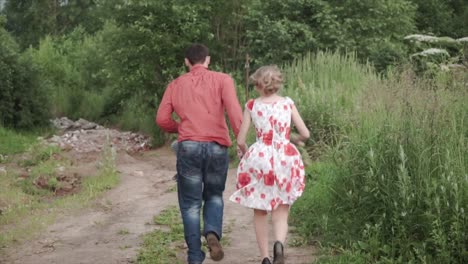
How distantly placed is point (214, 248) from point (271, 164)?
0.82 metres

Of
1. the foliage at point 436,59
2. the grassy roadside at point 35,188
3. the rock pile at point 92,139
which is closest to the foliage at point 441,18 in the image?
the foliage at point 436,59

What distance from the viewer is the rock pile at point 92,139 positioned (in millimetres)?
17172

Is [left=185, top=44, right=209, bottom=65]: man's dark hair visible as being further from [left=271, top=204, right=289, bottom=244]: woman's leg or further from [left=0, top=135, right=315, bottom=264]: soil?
[left=0, top=135, right=315, bottom=264]: soil

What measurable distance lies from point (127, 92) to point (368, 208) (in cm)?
1226

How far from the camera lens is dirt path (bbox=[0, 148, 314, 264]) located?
6.44 metres

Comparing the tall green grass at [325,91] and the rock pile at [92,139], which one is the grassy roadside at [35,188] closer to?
the rock pile at [92,139]

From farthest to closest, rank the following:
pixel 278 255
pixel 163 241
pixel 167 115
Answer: pixel 163 241, pixel 167 115, pixel 278 255

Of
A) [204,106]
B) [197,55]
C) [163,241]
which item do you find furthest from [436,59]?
[204,106]

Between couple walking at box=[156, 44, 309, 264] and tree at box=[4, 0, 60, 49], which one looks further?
tree at box=[4, 0, 60, 49]

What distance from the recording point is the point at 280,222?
548cm

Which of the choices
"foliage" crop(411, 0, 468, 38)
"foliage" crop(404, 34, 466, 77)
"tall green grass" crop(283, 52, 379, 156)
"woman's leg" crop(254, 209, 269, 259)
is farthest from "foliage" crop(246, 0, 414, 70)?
"woman's leg" crop(254, 209, 269, 259)

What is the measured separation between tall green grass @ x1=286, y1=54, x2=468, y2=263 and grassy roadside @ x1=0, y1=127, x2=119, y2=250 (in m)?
3.24

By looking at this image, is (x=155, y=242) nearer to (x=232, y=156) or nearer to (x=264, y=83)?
(x=264, y=83)

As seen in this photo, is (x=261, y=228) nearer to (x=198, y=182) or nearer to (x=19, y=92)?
(x=198, y=182)
